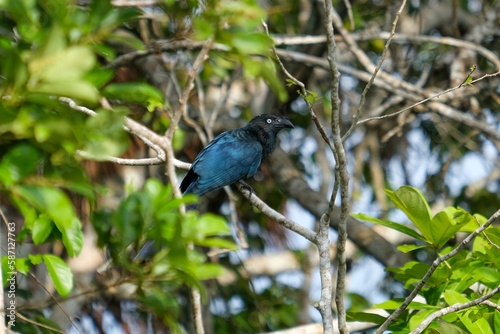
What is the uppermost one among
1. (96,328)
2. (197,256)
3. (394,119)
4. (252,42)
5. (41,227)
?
(394,119)

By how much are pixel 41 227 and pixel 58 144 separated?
34.1 inches

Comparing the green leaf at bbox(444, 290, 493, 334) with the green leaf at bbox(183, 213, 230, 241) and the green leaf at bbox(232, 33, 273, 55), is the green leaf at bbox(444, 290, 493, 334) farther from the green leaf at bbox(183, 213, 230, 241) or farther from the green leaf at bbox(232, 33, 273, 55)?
the green leaf at bbox(232, 33, 273, 55)

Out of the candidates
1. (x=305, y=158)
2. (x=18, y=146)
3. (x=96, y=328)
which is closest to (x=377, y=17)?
(x=305, y=158)

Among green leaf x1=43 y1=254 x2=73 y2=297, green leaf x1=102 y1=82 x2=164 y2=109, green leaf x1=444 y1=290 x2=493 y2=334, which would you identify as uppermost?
green leaf x1=102 y1=82 x2=164 y2=109

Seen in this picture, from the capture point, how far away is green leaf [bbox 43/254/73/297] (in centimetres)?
221

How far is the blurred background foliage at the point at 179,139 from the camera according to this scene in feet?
4.81

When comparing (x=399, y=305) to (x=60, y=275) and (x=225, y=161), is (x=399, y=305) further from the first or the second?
(x=225, y=161)

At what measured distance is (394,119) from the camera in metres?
6.88

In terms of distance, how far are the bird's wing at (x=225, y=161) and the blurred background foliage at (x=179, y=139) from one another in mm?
264

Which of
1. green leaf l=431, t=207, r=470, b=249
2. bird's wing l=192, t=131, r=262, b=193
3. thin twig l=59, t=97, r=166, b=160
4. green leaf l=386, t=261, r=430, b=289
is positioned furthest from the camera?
bird's wing l=192, t=131, r=262, b=193

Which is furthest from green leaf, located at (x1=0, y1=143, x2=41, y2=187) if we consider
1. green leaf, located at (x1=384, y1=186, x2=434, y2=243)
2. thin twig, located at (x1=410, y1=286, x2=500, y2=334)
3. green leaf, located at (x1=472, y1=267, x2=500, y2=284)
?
green leaf, located at (x1=472, y1=267, x2=500, y2=284)

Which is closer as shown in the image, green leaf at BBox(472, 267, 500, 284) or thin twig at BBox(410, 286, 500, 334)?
thin twig at BBox(410, 286, 500, 334)

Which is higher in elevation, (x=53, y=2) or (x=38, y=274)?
(x=53, y=2)

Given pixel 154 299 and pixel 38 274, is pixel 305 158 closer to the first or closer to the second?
pixel 38 274
